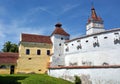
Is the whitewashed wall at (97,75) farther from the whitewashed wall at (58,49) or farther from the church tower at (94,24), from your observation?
the church tower at (94,24)

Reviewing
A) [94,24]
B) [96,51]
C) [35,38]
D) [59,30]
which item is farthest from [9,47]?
[96,51]

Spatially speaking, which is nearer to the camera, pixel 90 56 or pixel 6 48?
pixel 90 56

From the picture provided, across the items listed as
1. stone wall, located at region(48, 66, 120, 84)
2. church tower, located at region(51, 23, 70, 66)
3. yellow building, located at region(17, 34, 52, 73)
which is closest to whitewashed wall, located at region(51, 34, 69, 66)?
church tower, located at region(51, 23, 70, 66)

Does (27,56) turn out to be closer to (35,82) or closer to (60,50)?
(60,50)

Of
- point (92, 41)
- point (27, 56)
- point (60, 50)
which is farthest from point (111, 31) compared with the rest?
point (27, 56)

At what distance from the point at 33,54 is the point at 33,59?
3.69ft

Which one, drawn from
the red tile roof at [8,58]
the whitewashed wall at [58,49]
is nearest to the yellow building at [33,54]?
the red tile roof at [8,58]

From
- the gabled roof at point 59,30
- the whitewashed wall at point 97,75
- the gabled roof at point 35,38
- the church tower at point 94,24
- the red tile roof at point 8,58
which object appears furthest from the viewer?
the church tower at point 94,24

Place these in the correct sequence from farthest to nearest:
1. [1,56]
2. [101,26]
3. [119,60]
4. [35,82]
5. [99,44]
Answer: [101,26] < [1,56] < [99,44] < [119,60] < [35,82]

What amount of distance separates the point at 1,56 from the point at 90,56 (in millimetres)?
18730

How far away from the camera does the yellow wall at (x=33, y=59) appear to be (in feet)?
118

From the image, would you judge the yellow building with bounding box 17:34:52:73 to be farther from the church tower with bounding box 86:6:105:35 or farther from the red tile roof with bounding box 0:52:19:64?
the church tower with bounding box 86:6:105:35

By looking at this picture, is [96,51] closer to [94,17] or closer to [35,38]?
[35,38]

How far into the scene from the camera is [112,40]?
2961 centimetres
